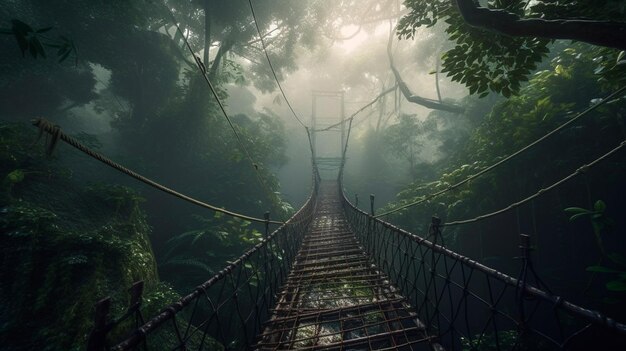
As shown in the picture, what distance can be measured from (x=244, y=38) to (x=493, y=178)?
36.7 feet

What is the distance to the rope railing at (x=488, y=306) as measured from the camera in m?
1.52

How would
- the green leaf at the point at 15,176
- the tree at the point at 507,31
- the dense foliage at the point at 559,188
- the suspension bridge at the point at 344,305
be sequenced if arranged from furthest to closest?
1. the dense foliage at the point at 559,188
2. the green leaf at the point at 15,176
3. the tree at the point at 507,31
4. the suspension bridge at the point at 344,305

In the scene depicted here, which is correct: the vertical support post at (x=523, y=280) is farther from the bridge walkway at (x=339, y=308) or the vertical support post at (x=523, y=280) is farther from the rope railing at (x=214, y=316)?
the rope railing at (x=214, y=316)

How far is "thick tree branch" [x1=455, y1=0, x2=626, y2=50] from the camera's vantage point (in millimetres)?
1641

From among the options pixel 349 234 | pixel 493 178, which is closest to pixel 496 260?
pixel 493 178

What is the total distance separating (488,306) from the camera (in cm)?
176

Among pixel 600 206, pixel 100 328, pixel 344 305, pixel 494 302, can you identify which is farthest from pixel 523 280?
pixel 600 206

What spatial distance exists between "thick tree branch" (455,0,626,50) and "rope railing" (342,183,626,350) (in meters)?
1.33

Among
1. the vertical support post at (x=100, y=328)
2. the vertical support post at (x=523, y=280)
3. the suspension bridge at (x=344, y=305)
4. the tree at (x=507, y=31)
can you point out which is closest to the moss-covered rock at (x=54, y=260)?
the suspension bridge at (x=344, y=305)

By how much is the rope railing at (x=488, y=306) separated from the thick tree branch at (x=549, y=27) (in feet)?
4.37

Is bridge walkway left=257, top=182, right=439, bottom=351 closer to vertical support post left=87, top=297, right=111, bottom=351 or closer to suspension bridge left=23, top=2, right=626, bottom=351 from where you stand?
suspension bridge left=23, top=2, right=626, bottom=351

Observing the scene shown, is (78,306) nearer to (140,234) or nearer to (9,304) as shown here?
(9,304)

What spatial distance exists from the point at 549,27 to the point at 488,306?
6.06 feet

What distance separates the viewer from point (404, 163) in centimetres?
2281
